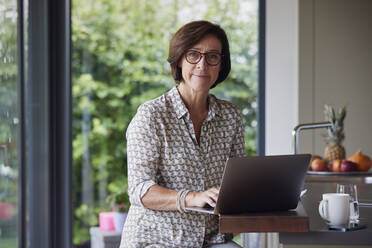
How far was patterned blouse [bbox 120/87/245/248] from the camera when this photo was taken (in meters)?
2.14

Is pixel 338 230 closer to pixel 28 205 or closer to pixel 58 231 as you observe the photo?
pixel 28 205

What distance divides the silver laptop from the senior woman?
Result: 0.19m

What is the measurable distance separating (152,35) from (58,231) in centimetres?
201

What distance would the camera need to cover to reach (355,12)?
4.55 meters

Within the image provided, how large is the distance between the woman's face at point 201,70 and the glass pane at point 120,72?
8.68 feet

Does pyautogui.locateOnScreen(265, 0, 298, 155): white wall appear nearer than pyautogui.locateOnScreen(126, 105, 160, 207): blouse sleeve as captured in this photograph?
No

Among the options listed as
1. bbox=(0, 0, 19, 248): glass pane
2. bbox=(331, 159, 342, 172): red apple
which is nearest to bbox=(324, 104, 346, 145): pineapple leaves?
bbox=(331, 159, 342, 172): red apple

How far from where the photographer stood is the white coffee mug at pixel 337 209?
1741mm

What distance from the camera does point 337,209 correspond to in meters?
1.75

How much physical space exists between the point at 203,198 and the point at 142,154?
14.3 inches

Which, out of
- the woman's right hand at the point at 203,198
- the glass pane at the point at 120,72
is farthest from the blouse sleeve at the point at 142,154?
the glass pane at the point at 120,72

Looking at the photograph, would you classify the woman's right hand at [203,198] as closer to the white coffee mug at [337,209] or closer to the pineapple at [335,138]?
the white coffee mug at [337,209]

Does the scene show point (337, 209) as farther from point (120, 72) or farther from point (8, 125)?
point (120, 72)

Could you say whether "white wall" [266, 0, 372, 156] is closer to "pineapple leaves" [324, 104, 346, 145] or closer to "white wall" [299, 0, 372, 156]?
"white wall" [299, 0, 372, 156]
